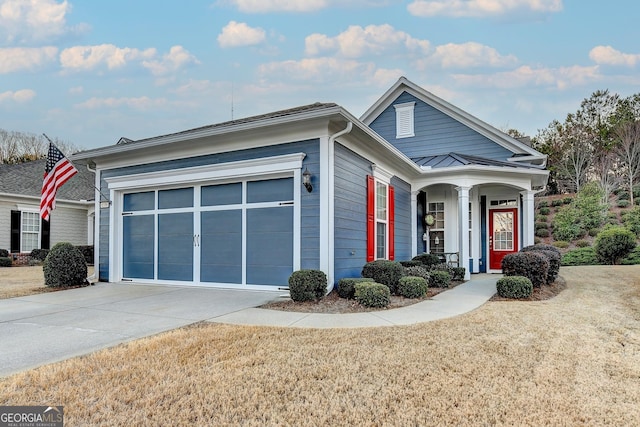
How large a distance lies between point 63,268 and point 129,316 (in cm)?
414

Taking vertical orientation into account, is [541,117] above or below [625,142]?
above

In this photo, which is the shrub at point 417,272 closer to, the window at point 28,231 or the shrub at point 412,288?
the shrub at point 412,288

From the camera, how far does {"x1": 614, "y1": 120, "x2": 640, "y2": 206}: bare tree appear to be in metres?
21.9

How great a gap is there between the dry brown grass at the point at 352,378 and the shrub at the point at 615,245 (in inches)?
418

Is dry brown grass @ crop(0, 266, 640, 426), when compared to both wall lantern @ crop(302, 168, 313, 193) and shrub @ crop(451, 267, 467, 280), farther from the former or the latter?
shrub @ crop(451, 267, 467, 280)

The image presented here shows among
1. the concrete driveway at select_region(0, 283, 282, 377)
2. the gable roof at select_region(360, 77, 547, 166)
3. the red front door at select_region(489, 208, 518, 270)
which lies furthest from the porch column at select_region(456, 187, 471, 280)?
the concrete driveway at select_region(0, 283, 282, 377)

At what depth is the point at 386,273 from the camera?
24.0 feet

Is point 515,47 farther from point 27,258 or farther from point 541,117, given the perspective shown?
point 27,258

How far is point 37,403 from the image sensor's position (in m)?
2.63

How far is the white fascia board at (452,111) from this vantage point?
1309 centimetres

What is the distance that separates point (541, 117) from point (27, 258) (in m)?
29.8

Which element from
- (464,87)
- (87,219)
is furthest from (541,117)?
(87,219)

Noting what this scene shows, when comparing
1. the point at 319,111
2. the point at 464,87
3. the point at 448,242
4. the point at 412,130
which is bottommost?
the point at 448,242

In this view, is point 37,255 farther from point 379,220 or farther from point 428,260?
point 428,260
